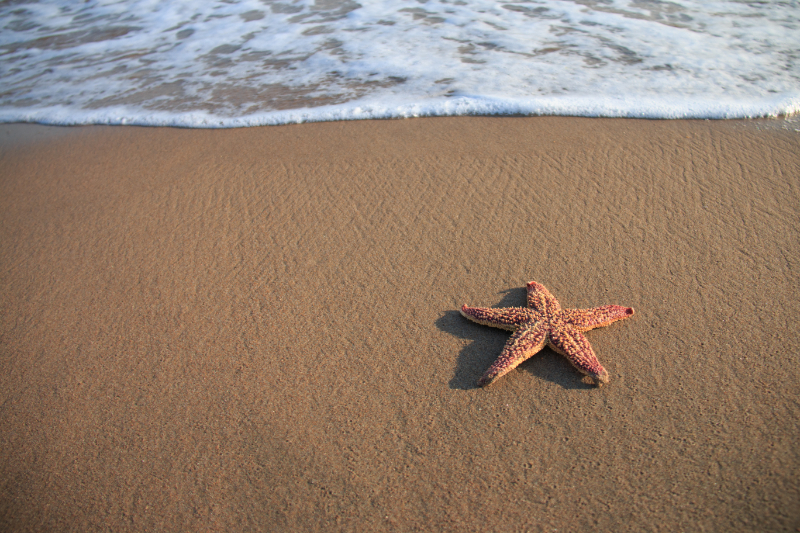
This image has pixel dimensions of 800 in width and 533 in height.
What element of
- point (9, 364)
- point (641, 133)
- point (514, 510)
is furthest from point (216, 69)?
point (514, 510)

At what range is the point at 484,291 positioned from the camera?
111 inches

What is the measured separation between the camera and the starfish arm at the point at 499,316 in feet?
8.11

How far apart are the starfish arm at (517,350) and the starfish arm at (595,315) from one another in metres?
0.18

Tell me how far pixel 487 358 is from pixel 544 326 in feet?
1.06

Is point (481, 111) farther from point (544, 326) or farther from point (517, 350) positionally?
point (517, 350)

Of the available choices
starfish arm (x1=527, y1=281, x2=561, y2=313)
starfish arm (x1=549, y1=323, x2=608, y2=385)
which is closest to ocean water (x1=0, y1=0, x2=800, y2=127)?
starfish arm (x1=527, y1=281, x2=561, y2=313)

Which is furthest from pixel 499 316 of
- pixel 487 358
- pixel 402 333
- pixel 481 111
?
pixel 481 111

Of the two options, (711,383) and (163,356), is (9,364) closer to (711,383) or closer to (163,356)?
(163,356)

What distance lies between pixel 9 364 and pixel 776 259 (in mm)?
4287

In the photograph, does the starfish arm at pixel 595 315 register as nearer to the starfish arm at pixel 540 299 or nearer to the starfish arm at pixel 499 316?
the starfish arm at pixel 540 299

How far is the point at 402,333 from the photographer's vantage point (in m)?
2.65

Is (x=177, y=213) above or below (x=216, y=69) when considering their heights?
below

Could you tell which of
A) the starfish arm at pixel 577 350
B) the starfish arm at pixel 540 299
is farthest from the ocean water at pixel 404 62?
the starfish arm at pixel 577 350

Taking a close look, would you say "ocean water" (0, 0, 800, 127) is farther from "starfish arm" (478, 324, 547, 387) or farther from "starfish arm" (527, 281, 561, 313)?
"starfish arm" (478, 324, 547, 387)
